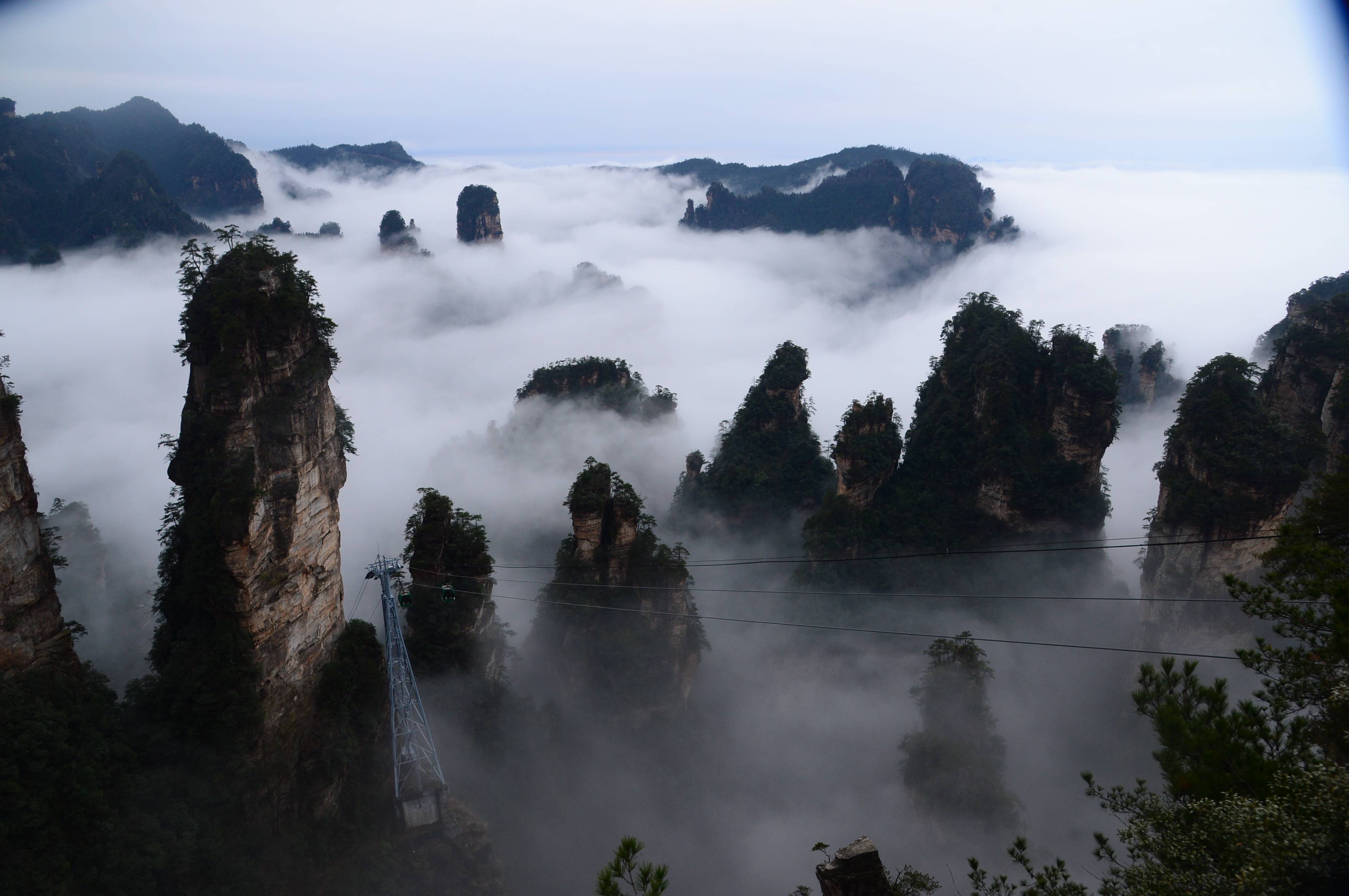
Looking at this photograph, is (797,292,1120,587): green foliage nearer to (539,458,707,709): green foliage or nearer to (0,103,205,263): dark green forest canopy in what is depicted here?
(539,458,707,709): green foliage

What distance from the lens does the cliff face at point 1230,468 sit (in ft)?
98.5

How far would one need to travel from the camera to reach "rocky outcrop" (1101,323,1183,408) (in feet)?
214

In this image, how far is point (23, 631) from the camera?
18672 mm

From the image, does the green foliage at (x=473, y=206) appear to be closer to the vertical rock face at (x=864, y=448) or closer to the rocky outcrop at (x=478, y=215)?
the rocky outcrop at (x=478, y=215)

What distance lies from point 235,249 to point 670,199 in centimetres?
18621

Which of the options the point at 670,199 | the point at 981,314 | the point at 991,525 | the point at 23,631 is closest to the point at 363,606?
the point at 23,631

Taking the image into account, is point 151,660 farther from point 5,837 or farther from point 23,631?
point 5,837

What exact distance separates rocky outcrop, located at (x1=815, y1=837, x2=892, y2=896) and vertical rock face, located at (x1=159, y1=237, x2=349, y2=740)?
16.8 metres

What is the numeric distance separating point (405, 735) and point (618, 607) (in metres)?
10.6

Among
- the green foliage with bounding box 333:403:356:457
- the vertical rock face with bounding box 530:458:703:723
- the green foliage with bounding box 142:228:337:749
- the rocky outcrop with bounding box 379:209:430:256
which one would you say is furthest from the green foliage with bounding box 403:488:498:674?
the rocky outcrop with bounding box 379:209:430:256

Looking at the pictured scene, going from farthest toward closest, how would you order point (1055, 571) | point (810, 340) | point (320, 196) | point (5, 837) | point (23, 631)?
point (320, 196)
point (810, 340)
point (1055, 571)
point (23, 631)
point (5, 837)

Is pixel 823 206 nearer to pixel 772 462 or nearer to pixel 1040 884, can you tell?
pixel 772 462

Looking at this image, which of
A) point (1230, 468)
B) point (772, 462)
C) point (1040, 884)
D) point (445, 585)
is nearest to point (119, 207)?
point (772, 462)

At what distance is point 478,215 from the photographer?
12206cm
